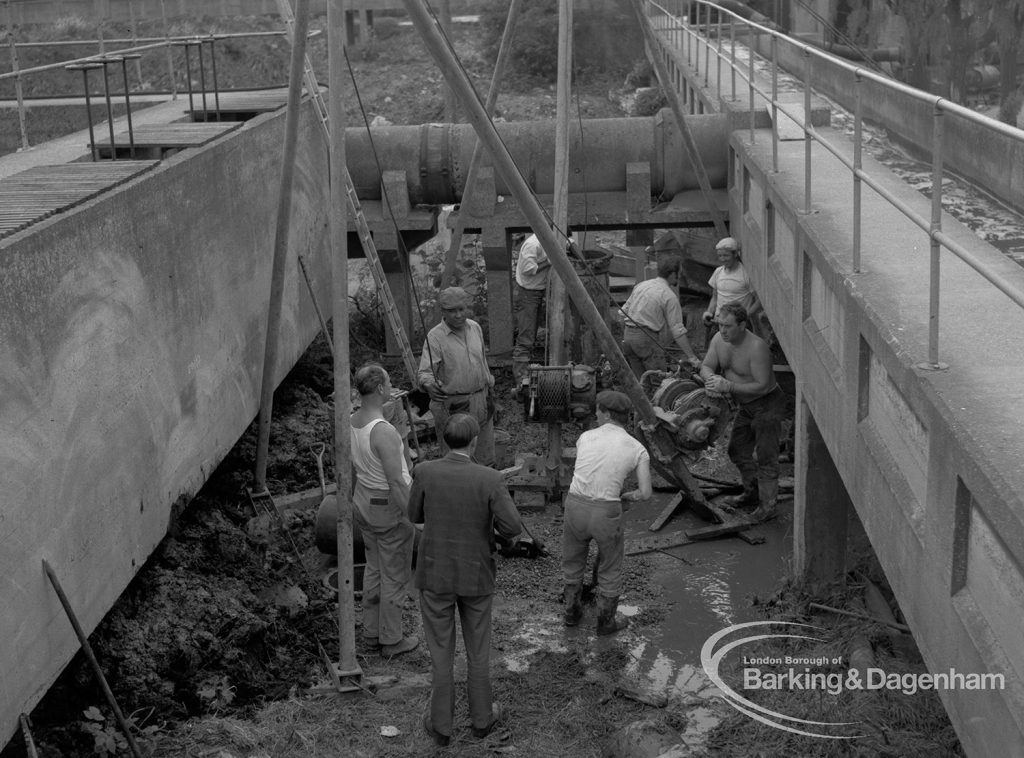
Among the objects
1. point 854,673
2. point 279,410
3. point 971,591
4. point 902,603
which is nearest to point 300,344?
point 279,410

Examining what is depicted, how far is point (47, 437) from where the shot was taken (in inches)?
234

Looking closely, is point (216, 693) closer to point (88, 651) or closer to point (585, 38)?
point (88, 651)

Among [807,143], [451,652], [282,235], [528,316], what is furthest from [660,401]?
[528,316]

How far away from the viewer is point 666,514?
9703mm

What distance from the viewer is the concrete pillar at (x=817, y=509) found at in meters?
7.84

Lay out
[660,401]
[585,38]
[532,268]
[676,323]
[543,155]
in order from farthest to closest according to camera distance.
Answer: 1. [585,38]
2. [543,155]
3. [532,268]
4. [676,323]
5. [660,401]

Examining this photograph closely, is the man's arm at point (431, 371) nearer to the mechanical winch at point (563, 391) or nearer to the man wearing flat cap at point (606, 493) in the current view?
the mechanical winch at point (563, 391)

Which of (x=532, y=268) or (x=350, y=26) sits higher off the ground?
(x=350, y=26)

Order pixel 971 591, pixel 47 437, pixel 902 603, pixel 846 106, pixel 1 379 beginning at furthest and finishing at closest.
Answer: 1. pixel 846 106
2. pixel 47 437
3. pixel 1 379
4. pixel 902 603
5. pixel 971 591

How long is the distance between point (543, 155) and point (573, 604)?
680 cm

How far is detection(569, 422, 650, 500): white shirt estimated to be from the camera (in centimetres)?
740

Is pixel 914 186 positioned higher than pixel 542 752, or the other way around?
pixel 914 186

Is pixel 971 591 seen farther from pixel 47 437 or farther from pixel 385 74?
pixel 385 74

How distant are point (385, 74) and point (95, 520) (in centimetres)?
2909
